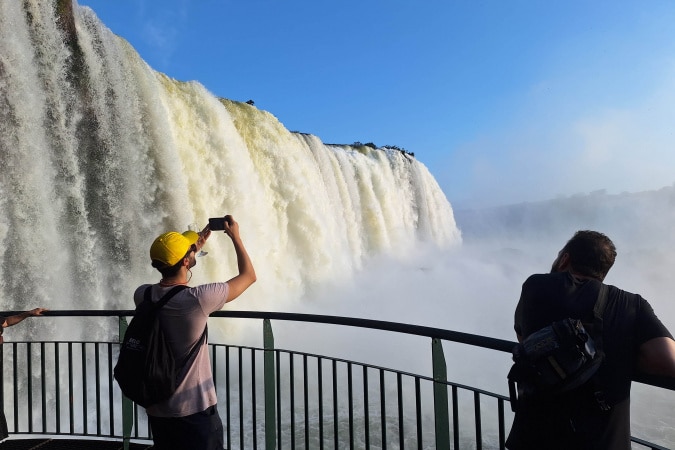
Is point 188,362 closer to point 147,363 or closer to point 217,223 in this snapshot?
point 147,363

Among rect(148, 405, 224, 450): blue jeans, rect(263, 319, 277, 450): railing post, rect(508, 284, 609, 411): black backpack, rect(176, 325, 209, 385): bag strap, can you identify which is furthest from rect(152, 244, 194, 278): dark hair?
rect(508, 284, 609, 411): black backpack

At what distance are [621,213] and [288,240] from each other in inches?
3412

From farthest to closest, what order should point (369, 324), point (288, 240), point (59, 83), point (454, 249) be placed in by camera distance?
point (454, 249) → point (288, 240) → point (59, 83) → point (369, 324)

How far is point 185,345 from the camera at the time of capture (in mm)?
2146

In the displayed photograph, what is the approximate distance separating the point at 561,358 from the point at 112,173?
10752 mm

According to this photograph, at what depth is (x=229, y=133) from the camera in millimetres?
14805

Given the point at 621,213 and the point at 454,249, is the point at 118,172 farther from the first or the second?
the point at 621,213

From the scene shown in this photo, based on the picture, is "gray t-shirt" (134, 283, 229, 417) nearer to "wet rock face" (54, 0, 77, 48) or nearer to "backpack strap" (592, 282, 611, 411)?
"backpack strap" (592, 282, 611, 411)

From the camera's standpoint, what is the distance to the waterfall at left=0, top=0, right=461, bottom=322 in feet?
28.9

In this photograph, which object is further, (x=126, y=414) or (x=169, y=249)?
(x=126, y=414)

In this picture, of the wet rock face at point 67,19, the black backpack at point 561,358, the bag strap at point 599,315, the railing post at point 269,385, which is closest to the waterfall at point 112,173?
the wet rock face at point 67,19

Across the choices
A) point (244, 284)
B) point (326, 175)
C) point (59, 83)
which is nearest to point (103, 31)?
point (59, 83)

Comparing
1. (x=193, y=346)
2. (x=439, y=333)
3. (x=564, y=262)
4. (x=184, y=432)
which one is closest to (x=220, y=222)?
(x=193, y=346)

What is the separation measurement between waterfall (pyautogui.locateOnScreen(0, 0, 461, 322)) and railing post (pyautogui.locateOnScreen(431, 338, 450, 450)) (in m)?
8.32
